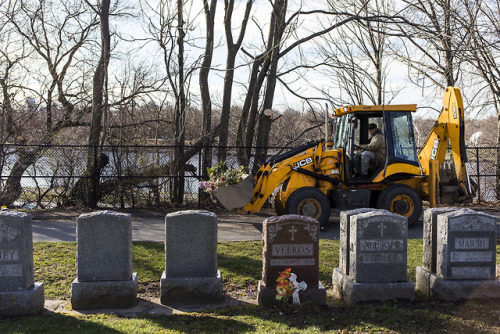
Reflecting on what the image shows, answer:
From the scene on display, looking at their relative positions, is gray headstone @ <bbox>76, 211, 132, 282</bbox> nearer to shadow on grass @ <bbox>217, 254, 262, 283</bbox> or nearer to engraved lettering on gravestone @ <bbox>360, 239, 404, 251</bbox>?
shadow on grass @ <bbox>217, 254, 262, 283</bbox>

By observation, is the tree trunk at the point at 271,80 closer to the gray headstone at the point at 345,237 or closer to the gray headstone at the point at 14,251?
the gray headstone at the point at 345,237

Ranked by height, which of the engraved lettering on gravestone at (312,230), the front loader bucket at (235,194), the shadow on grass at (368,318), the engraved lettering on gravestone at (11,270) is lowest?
the shadow on grass at (368,318)

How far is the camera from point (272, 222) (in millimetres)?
5715

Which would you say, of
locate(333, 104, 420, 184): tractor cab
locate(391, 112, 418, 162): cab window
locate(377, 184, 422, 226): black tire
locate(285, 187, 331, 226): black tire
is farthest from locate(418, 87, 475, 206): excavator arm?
locate(285, 187, 331, 226): black tire

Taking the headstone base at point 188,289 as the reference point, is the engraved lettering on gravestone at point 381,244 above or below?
above

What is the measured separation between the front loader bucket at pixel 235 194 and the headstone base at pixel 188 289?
427cm

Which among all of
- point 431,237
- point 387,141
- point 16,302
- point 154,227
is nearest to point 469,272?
point 431,237

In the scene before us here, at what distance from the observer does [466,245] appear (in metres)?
5.84

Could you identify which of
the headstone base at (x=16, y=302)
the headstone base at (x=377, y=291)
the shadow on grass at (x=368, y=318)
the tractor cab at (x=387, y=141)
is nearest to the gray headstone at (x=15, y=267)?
the headstone base at (x=16, y=302)

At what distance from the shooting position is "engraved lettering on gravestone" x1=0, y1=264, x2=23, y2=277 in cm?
543

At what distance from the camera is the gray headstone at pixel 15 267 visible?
5.39 m

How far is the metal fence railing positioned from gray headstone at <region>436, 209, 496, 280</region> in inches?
299

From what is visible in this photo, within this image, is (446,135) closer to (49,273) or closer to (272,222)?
(272,222)

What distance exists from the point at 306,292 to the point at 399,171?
5.97 metres
